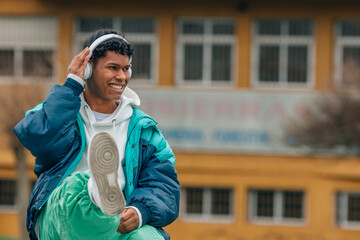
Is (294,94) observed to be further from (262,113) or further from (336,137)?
(336,137)

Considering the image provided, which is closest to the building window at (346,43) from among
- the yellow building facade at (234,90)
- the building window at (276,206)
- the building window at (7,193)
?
the yellow building facade at (234,90)

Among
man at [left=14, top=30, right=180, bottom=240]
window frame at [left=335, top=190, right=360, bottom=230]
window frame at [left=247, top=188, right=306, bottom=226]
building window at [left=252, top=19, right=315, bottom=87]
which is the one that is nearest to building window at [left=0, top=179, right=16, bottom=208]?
window frame at [left=247, top=188, right=306, bottom=226]

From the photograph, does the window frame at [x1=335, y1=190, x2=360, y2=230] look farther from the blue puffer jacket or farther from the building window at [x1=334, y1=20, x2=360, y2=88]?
the blue puffer jacket

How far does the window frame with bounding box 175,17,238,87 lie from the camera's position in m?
19.9

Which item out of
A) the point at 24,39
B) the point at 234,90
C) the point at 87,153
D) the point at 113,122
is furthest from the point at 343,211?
the point at 87,153

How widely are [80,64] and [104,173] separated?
2.37ft

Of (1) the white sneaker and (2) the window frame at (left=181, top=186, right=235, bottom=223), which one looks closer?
(1) the white sneaker

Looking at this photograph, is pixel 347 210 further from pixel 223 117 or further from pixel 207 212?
pixel 223 117

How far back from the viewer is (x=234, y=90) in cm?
1967

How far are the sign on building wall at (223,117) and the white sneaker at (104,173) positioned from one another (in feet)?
53.0

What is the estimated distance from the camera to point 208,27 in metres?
19.9

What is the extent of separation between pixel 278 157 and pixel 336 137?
3.03m

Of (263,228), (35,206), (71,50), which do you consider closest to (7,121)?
(71,50)

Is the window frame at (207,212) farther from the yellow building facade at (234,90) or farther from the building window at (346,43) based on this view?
the building window at (346,43)
